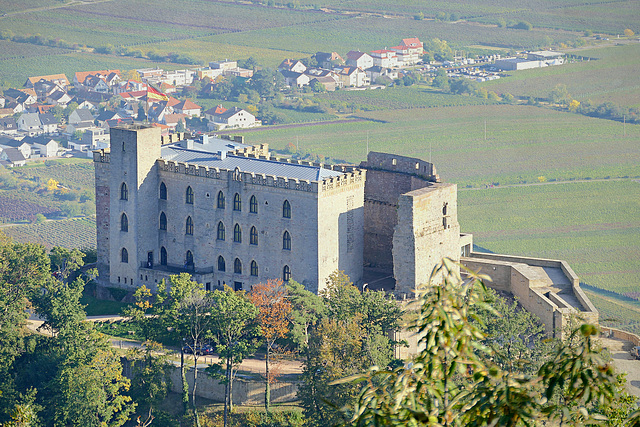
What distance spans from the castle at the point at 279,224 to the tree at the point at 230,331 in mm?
7121

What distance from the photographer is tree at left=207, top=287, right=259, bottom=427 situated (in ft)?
212

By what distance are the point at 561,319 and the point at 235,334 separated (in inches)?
780

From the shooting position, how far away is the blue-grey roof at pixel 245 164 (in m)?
73.6

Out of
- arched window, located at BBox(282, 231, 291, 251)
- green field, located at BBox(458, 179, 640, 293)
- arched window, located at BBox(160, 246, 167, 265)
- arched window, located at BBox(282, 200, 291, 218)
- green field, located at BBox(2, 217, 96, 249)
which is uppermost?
arched window, located at BBox(282, 200, 291, 218)

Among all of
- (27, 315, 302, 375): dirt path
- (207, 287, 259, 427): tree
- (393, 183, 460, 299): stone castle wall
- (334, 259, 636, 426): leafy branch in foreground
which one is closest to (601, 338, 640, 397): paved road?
(393, 183, 460, 299): stone castle wall

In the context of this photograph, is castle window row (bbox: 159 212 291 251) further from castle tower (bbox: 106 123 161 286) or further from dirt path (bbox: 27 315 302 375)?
dirt path (bbox: 27 315 302 375)

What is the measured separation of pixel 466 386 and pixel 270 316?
1739 inches

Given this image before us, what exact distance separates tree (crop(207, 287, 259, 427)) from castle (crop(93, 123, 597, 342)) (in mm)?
7121

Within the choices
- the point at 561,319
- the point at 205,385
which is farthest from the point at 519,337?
the point at 205,385

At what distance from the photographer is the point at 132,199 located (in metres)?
77.8

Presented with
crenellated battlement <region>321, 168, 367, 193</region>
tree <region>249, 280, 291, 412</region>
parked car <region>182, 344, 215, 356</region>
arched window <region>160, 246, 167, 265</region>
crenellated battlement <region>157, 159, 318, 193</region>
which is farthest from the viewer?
arched window <region>160, 246, 167, 265</region>

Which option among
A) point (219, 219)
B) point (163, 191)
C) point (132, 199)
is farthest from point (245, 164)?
point (132, 199)

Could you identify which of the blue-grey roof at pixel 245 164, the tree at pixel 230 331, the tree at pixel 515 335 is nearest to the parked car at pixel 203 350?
the tree at pixel 230 331

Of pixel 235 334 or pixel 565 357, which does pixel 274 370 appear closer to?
pixel 235 334
